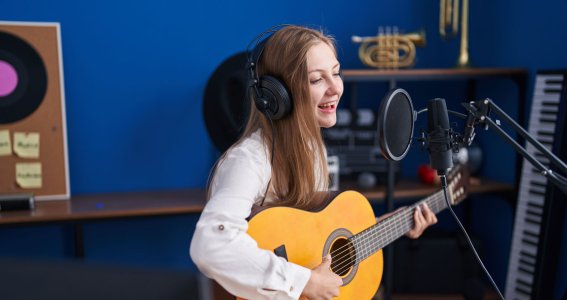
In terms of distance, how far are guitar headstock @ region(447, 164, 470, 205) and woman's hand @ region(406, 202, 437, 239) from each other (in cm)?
13

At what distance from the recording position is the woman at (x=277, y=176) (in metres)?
1.39

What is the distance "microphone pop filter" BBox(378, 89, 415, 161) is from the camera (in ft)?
3.75

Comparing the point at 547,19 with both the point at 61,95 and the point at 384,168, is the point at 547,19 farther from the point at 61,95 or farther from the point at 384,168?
the point at 61,95

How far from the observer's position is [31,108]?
7.80 ft

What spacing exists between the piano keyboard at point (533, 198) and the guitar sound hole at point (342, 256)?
3.75ft

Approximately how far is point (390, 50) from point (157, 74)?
106 centimetres

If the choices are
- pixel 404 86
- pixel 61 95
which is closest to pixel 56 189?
pixel 61 95

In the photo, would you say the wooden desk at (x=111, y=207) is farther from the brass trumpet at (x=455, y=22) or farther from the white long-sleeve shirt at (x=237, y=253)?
the brass trumpet at (x=455, y=22)

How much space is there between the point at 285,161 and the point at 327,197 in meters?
0.18

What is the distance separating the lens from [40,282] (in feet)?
1.81

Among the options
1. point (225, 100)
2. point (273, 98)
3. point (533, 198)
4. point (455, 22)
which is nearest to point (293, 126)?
point (273, 98)

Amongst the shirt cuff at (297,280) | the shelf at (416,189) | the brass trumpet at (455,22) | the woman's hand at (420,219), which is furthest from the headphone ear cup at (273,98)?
the brass trumpet at (455,22)

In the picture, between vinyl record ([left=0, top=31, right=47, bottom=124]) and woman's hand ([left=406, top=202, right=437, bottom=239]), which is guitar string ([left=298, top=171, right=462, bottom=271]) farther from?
vinyl record ([left=0, top=31, right=47, bottom=124])

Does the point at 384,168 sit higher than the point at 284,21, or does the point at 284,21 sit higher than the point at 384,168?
the point at 284,21
